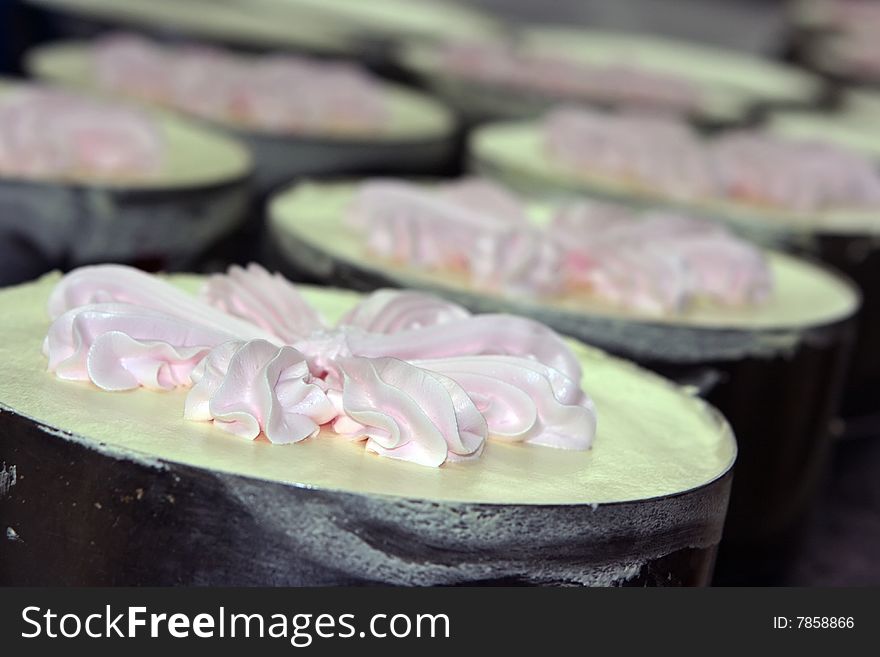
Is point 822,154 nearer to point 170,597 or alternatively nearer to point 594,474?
point 594,474

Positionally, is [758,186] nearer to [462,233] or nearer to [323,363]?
[462,233]

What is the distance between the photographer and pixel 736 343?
2.05 meters

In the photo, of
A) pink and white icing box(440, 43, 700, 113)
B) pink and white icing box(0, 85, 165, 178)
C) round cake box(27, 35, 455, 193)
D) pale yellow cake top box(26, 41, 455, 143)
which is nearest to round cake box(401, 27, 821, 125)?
pink and white icing box(440, 43, 700, 113)

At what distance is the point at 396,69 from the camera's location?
4574mm

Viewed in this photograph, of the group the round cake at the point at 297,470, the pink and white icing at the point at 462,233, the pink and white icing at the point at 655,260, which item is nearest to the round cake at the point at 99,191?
the pink and white icing at the point at 462,233

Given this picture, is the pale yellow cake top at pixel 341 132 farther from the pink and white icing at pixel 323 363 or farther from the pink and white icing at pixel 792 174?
the pink and white icing at pixel 323 363

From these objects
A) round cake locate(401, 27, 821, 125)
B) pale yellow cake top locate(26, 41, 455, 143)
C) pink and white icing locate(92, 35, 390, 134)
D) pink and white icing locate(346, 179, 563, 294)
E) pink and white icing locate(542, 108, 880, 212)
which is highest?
pink and white icing locate(346, 179, 563, 294)

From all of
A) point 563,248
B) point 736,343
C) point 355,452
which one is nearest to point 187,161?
point 563,248

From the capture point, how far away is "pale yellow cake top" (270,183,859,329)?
2.08 metres

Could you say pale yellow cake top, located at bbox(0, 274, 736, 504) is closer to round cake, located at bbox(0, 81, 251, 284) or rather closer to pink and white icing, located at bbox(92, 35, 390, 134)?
round cake, located at bbox(0, 81, 251, 284)

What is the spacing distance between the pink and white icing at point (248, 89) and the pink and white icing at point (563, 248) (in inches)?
33.2

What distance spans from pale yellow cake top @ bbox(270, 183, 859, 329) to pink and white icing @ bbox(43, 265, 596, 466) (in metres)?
0.50

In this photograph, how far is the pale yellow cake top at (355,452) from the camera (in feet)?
3.99

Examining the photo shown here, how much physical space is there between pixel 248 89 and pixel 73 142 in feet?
3.10
